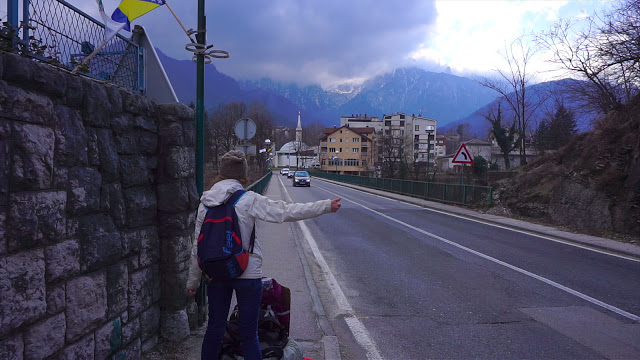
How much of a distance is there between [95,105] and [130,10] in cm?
135

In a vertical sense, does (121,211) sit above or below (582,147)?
below

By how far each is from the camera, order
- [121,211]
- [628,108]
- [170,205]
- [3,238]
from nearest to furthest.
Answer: [3,238]
[121,211]
[170,205]
[628,108]

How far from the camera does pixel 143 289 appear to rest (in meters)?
3.83

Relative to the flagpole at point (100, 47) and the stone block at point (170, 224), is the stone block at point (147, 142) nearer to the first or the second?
the stone block at point (170, 224)

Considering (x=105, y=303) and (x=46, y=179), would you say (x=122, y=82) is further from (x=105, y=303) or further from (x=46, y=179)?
(x=105, y=303)

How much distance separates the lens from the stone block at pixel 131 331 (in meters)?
3.52

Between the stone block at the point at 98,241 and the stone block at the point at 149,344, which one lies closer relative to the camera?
the stone block at the point at 98,241

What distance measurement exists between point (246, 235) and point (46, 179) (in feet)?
4.29

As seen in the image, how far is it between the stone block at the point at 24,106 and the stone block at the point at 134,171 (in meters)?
0.93

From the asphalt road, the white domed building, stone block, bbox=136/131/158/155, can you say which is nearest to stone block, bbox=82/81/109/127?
stone block, bbox=136/131/158/155

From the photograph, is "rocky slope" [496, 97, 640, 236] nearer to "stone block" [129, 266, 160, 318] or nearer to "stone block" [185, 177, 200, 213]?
"stone block" [185, 177, 200, 213]

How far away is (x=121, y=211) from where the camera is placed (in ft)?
11.4

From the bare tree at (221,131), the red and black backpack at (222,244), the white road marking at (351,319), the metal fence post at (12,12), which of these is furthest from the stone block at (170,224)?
the bare tree at (221,131)

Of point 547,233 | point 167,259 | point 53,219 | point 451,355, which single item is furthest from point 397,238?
point 53,219
